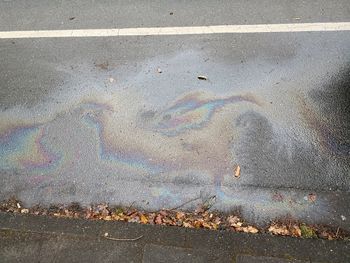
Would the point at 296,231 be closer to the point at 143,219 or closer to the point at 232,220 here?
the point at 232,220

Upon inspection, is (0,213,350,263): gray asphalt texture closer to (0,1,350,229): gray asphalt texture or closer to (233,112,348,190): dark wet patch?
(0,1,350,229): gray asphalt texture

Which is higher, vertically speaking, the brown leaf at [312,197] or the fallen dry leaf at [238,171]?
the fallen dry leaf at [238,171]

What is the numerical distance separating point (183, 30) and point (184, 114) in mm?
1876

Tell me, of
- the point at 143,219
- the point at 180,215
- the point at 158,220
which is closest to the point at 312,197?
the point at 180,215

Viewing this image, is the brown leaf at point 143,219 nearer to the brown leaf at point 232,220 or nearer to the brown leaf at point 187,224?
the brown leaf at point 187,224

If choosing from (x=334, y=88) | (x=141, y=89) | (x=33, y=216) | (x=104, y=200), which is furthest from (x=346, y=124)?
(x=33, y=216)

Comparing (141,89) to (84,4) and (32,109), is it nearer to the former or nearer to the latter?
(32,109)

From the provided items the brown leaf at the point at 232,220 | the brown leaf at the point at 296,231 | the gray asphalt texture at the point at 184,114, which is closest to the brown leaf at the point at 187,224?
the gray asphalt texture at the point at 184,114

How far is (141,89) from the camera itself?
16.3 ft

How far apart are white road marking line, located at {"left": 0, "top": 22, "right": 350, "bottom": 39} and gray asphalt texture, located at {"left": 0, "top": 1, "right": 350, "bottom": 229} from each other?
0.13m

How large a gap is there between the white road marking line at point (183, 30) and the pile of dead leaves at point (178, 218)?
3183mm

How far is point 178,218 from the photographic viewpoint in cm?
360

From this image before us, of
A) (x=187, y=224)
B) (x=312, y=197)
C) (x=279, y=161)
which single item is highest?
(x=279, y=161)

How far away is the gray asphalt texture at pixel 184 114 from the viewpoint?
384 centimetres
